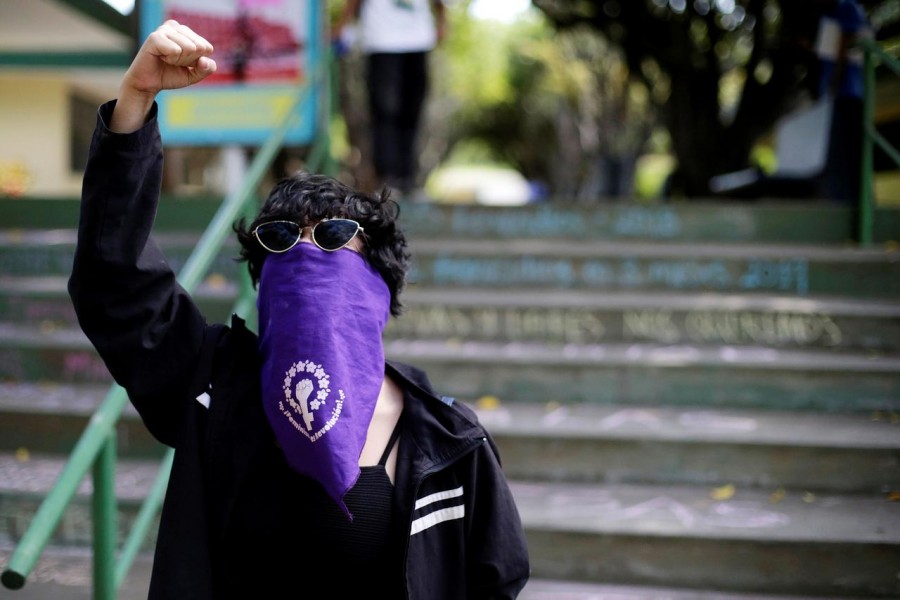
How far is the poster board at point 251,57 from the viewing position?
5504 mm

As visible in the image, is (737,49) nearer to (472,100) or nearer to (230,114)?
(230,114)

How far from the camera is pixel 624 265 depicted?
15.5 feet

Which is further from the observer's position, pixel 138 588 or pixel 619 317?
pixel 619 317

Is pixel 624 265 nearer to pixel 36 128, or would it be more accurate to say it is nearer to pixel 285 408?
pixel 285 408

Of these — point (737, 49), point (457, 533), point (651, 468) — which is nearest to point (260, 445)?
point (457, 533)

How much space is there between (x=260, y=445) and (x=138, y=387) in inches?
10.1

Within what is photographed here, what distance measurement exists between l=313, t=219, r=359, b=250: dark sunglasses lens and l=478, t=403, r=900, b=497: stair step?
7.05 feet

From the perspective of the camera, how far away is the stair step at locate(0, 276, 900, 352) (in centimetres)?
416

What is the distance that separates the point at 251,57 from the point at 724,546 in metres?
4.39

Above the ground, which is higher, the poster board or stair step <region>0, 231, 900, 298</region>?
the poster board

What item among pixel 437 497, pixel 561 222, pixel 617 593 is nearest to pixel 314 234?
pixel 437 497

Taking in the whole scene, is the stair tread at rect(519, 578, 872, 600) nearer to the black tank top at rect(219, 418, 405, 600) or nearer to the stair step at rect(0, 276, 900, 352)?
the stair step at rect(0, 276, 900, 352)

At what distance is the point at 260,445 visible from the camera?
147cm

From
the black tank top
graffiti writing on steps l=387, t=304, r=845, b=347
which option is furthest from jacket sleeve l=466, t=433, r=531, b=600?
graffiti writing on steps l=387, t=304, r=845, b=347
